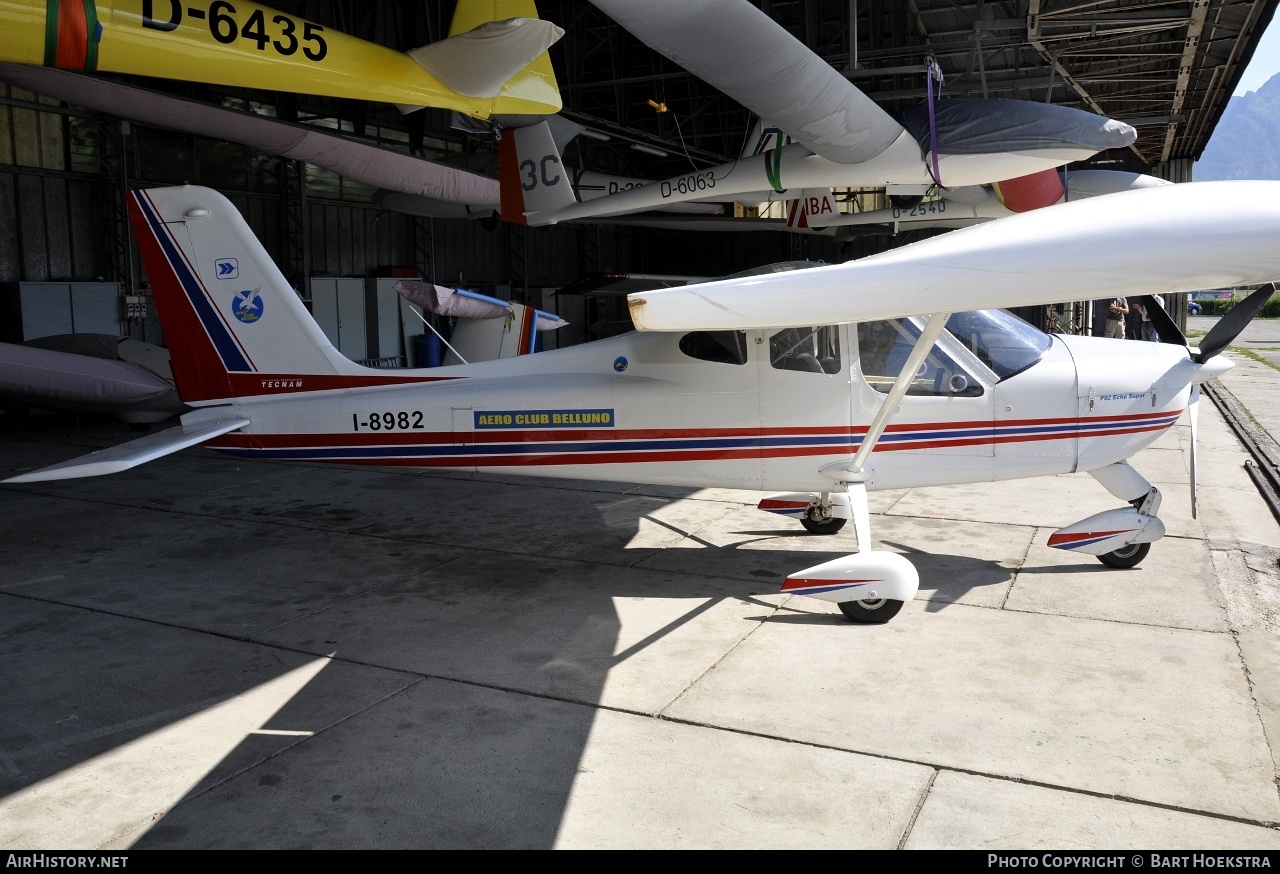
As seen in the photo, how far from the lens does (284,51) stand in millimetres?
6598

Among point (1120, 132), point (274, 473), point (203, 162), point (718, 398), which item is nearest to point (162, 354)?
point (274, 473)

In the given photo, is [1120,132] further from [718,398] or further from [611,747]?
[611,747]

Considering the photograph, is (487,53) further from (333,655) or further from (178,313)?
(333,655)

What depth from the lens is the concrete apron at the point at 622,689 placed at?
11.7 feet

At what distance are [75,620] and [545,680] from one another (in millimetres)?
3078

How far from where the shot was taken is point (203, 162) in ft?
63.6

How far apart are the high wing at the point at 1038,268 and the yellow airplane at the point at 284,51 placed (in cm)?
290

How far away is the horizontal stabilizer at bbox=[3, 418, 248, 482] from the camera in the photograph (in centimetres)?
554

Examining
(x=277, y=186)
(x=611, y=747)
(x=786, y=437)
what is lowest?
(x=611, y=747)

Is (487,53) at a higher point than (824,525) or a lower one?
higher

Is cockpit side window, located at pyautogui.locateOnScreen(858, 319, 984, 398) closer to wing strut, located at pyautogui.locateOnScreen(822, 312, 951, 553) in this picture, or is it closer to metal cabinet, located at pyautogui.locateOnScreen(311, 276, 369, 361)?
wing strut, located at pyautogui.locateOnScreen(822, 312, 951, 553)

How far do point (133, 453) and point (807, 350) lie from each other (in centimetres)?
442

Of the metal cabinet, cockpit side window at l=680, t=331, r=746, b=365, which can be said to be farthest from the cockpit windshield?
the metal cabinet

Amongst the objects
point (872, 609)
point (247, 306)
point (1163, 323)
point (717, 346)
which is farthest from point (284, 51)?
point (1163, 323)
